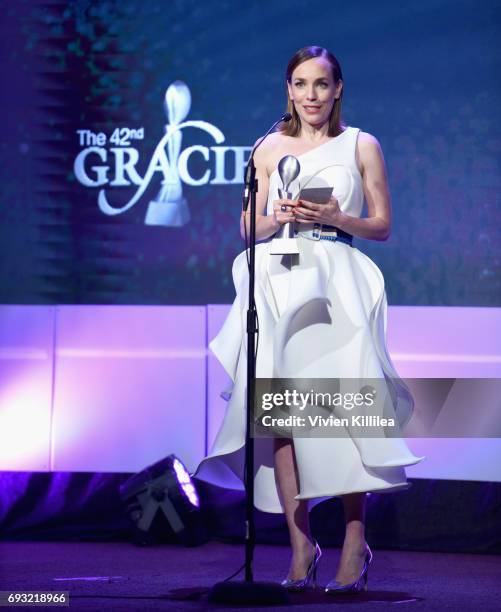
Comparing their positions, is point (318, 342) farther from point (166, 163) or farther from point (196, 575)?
point (166, 163)

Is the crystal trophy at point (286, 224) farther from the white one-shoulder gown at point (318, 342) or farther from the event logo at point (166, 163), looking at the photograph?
the event logo at point (166, 163)

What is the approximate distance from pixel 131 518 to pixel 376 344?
194 centimetres

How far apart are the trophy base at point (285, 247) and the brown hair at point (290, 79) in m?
0.47

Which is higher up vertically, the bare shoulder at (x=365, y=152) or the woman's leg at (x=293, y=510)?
the bare shoulder at (x=365, y=152)

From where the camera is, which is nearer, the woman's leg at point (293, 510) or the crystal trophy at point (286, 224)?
the crystal trophy at point (286, 224)

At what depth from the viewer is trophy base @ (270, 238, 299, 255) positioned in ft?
10.8

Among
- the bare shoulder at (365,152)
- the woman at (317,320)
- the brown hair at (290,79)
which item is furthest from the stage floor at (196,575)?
the brown hair at (290,79)

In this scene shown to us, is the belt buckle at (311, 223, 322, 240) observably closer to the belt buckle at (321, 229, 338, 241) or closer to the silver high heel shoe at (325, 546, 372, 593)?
the belt buckle at (321, 229, 338, 241)

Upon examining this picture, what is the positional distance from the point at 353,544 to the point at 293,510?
0.72ft

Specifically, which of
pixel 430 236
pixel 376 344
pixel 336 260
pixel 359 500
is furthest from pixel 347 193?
pixel 430 236

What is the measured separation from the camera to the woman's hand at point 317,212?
10.7ft

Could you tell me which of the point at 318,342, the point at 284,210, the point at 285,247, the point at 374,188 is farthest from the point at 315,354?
the point at 374,188

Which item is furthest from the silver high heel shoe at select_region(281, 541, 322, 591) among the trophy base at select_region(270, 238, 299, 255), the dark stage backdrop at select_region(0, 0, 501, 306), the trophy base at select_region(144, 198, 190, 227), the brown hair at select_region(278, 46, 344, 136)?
the trophy base at select_region(144, 198, 190, 227)

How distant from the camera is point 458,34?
16.1 feet
